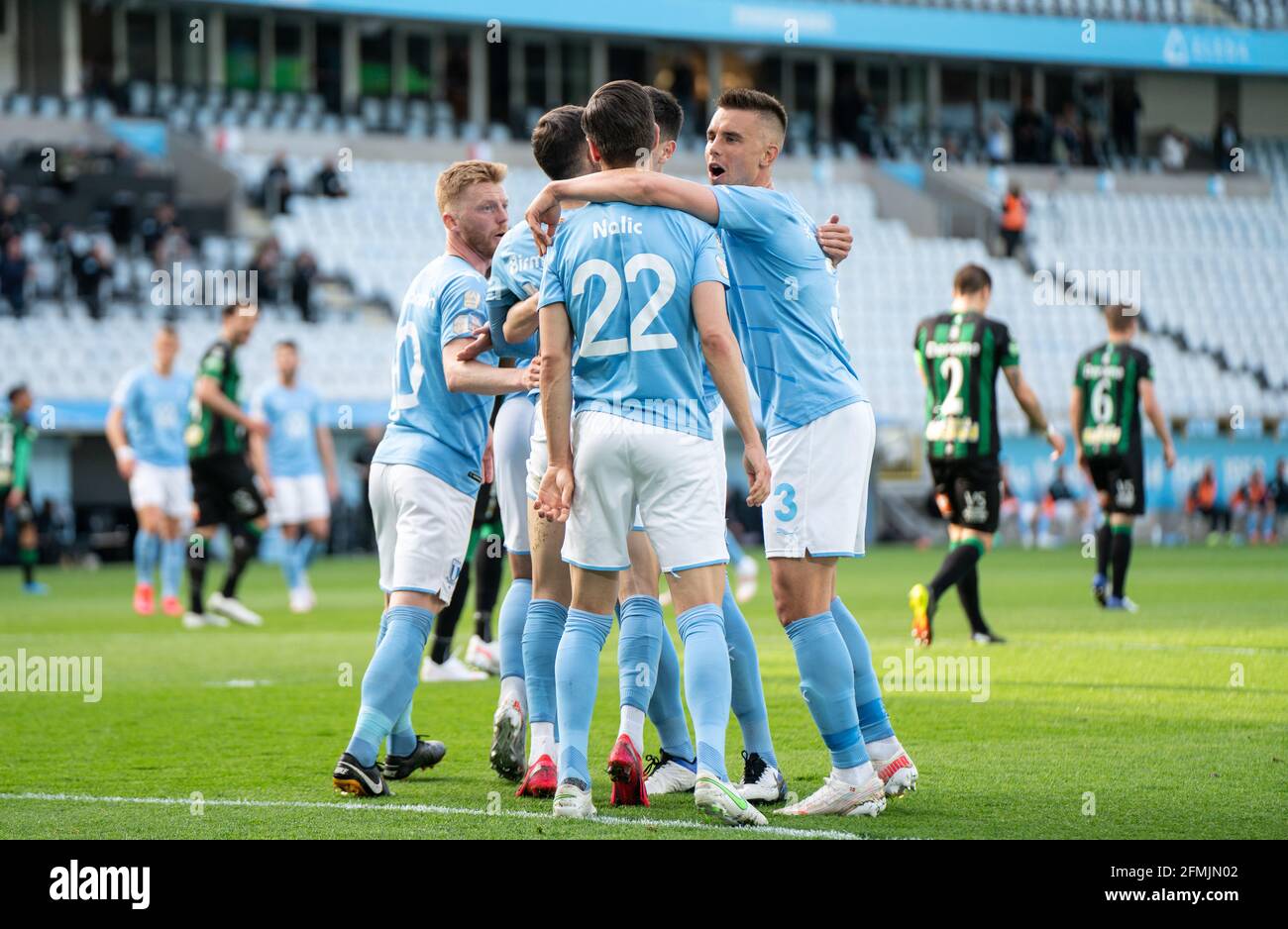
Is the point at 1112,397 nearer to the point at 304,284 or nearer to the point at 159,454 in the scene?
the point at 159,454

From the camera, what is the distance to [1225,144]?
42031 millimetres

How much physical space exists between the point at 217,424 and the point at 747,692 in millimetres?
8911

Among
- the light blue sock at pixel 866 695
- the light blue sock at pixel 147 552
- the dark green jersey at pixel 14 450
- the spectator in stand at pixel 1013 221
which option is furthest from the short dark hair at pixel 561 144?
the spectator in stand at pixel 1013 221

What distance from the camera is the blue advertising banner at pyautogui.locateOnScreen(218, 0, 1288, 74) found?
3572 centimetres

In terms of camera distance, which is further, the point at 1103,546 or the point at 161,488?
the point at 161,488

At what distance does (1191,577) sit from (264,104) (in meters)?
21.9

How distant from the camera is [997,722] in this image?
759 cm

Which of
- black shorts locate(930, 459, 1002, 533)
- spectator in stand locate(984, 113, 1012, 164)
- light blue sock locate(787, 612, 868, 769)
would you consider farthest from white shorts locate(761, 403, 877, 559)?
spectator in stand locate(984, 113, 1012, 164)

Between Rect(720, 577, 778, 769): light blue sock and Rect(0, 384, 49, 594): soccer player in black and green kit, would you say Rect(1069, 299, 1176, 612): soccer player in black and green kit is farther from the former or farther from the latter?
Rect(0, 384, 49, 594): soccer player in black and green kit

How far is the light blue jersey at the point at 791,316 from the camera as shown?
5.75m

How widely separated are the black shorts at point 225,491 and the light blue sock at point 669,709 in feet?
27.3

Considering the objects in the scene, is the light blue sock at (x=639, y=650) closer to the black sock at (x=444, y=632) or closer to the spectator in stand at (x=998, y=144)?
the black sock at (x=444, y=632)

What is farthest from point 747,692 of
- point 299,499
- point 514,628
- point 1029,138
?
point 1029,138
